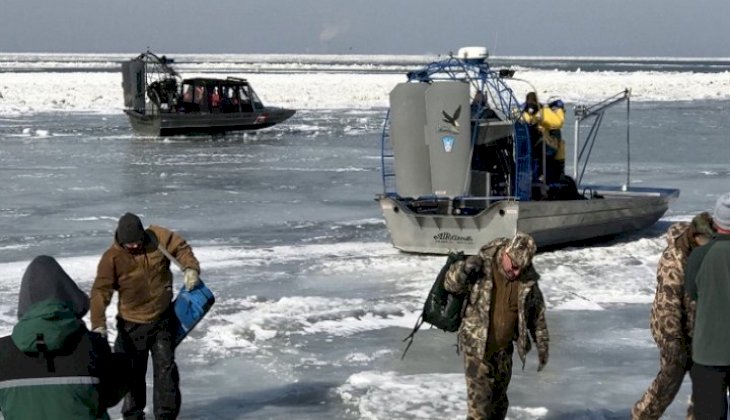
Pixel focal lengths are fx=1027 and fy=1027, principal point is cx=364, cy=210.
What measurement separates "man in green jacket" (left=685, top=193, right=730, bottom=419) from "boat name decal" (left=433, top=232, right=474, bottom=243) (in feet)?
18.0

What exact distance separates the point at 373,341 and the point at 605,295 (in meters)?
2.30

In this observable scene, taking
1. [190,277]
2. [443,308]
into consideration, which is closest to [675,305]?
[443,308]

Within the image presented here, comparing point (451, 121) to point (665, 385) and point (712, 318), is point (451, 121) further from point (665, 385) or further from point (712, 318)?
point (712, 318)

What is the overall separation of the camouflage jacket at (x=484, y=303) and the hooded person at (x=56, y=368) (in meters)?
1.85

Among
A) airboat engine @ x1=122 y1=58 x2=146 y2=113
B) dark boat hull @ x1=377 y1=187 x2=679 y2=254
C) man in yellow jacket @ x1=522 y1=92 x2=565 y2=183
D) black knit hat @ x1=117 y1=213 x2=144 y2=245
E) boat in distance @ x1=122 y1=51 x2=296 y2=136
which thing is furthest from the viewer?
airboat engine @ x1=122 y1=58 x2=146 y2=113

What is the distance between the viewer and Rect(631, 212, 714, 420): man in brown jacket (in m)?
4.32

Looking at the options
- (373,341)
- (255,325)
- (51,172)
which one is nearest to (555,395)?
(373,341)

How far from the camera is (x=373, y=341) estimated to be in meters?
6.91

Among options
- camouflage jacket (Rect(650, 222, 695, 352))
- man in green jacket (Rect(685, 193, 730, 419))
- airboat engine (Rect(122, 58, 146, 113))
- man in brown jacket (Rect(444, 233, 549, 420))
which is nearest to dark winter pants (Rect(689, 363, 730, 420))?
man in green jacket (Rect(685, 193, 730, 419))

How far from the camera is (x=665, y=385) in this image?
457cm

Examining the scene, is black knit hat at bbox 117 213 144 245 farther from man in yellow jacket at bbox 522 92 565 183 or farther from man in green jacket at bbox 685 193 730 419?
man in yellow jacket at bbox 522 92 565 183

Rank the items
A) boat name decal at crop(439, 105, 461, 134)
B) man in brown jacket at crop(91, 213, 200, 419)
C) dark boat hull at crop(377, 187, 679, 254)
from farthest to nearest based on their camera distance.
Answer: dark boat hull at crop(377, 187, 679, 254)
boat name decal at crop(439, 105, 461, 134)
man in brown jacket at crop(91, 213, 200, 419)

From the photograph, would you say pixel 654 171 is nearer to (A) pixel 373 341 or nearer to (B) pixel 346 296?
(B) pixel 346 296

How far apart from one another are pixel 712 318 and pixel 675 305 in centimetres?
41
